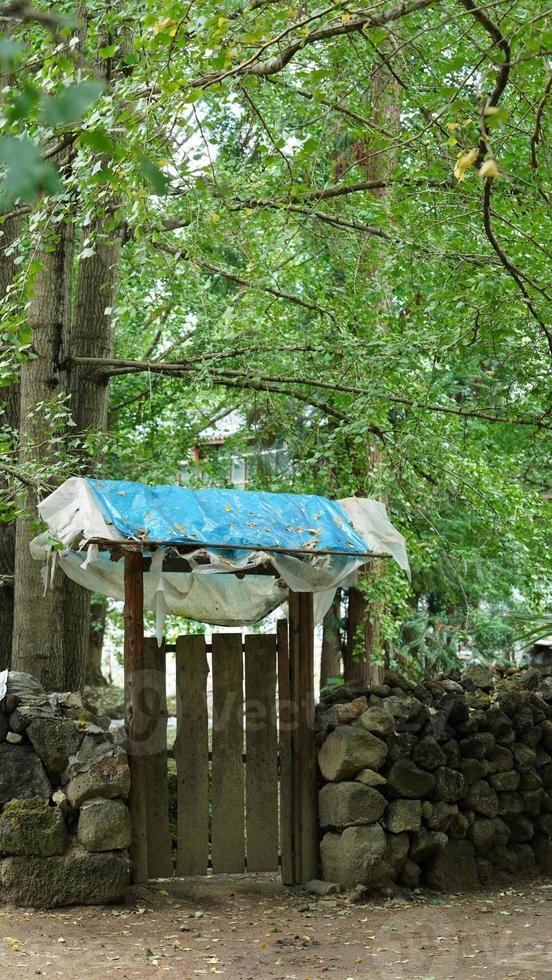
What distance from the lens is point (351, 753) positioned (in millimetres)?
6426

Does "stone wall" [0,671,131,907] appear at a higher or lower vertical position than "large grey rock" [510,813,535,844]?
higher

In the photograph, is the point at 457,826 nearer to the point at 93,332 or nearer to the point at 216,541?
the point at 216,541

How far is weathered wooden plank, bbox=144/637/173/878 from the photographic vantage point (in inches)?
242

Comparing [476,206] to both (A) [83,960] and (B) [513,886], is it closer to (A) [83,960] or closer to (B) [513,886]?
(B) [513,886]

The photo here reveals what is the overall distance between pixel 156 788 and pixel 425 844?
180 centimetres

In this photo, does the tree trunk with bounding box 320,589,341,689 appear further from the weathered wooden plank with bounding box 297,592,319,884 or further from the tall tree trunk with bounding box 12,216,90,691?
the weathered wooden plank with bounding box 297,592,319,884

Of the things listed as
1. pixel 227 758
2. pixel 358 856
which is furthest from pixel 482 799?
pixel 227 758

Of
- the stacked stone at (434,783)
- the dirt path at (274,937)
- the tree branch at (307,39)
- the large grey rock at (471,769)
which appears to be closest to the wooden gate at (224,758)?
the dirt path at (274,937)

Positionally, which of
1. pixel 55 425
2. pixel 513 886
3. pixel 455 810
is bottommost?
pixel 513 886

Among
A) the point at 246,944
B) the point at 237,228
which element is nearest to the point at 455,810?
the point at 246,944

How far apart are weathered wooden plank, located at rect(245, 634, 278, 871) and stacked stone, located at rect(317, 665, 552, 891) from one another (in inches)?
13.0

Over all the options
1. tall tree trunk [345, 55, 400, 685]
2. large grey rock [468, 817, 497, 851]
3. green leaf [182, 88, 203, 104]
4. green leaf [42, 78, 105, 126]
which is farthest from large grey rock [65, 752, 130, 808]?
tall tree trunk [345, 55, 400, 685]

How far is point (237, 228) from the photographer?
27.3 feet

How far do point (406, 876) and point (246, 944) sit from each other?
5.06ft
